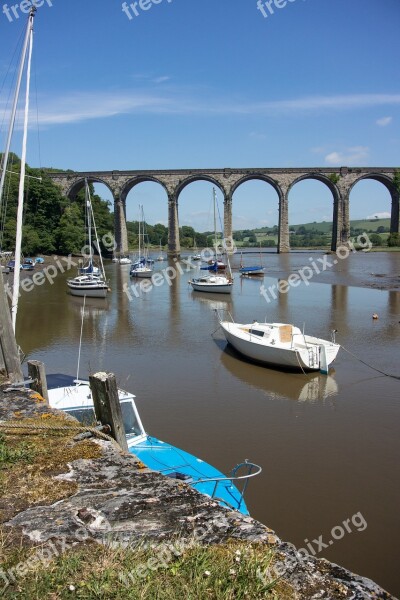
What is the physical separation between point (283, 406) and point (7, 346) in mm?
7951

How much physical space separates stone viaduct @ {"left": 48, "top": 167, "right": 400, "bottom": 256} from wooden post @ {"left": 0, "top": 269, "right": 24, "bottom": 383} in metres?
75.6

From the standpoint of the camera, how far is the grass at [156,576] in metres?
2.73

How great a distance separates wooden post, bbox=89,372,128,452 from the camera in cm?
530

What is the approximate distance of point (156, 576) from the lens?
2889 millimetres

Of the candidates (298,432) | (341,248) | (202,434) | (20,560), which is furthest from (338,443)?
(341,248)

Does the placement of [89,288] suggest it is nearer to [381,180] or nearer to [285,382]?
[285,382]

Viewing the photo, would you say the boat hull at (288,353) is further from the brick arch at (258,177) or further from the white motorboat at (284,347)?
the brick arch at (258,177)

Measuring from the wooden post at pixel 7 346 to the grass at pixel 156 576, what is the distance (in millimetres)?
4523

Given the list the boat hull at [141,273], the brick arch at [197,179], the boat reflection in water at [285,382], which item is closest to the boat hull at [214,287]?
the boat hull at [141,273]

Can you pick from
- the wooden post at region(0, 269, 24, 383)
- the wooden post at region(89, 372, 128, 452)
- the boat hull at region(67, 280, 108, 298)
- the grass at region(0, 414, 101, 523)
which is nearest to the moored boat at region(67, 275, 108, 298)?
the boat hull at region(67, 280, 108, 298)

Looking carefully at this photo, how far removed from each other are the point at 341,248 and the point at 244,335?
70760 millimetres

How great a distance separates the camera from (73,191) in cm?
8338

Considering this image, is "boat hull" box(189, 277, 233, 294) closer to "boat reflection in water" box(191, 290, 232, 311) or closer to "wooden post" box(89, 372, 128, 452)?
"boat reflection in water" box(191, 290, 232, 311)

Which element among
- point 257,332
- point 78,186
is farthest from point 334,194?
point 257,332
